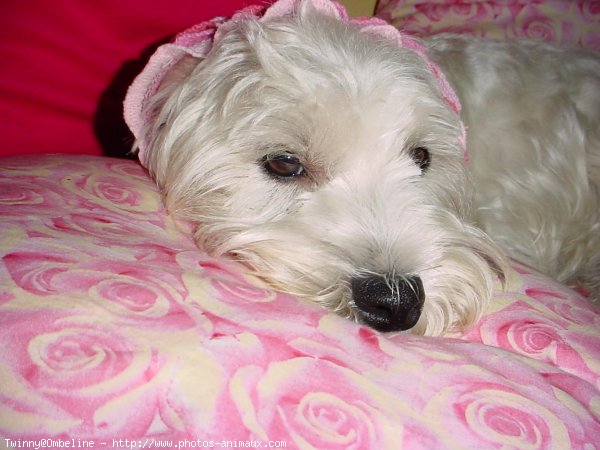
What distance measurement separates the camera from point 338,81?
1.59 m

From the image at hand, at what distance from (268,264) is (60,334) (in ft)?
1.94

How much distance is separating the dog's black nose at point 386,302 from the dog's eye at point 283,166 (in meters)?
0.42

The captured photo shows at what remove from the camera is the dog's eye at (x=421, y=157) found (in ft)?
6.00

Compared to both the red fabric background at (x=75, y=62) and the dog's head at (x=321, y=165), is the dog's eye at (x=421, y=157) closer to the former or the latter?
the dog's head at (x=321, y=165)

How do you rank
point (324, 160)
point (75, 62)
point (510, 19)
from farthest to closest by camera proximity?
point (510, 19) < point (75, 62) < point (324, 160)

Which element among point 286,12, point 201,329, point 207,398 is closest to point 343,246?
point 201,329

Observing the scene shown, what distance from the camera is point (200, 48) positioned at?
1883 mm

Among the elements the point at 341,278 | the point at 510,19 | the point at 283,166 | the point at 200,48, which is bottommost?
the point at 341,278

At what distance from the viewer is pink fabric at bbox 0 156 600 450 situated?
900 millimetres

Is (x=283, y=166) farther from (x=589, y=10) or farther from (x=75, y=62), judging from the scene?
(x=589, y=10)

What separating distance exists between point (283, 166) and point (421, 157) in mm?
492

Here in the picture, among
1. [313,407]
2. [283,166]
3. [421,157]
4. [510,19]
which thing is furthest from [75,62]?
[510,19]

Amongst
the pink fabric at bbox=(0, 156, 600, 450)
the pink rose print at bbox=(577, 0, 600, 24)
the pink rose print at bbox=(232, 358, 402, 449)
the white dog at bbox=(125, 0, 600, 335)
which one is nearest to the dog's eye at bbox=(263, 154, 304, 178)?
the white dog at bbox=(125, 0, 600, 335)

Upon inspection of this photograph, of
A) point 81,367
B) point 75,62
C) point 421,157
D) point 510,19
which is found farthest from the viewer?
point 510,19
